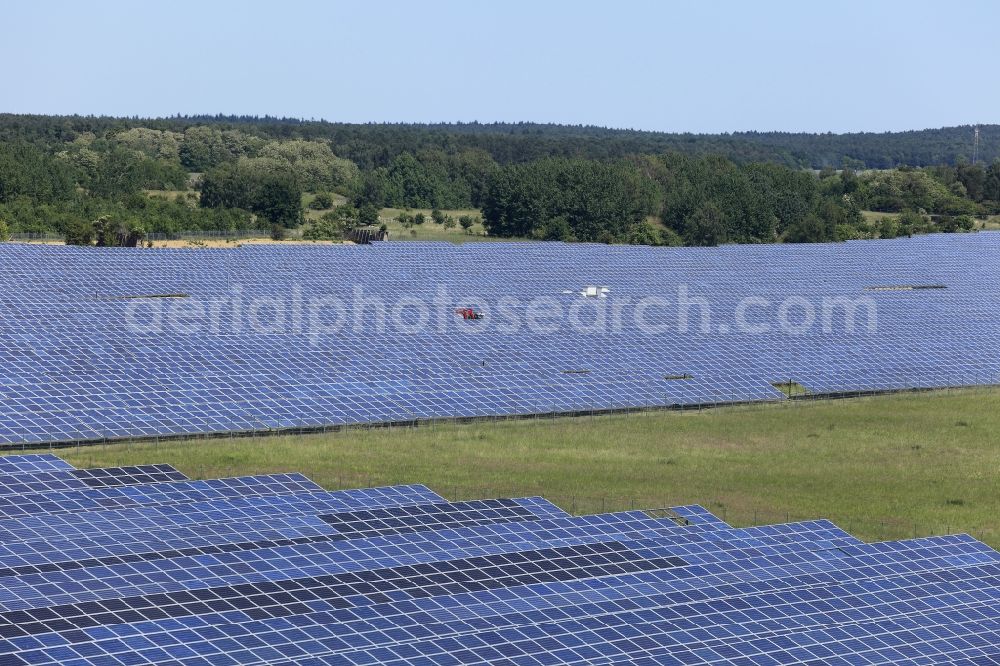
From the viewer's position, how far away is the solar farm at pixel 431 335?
67.8 metres

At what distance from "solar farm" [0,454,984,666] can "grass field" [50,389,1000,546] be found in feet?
34.4

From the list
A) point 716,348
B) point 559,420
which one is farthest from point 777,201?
point 559,420

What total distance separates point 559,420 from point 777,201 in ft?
370

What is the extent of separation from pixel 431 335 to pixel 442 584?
137 ft

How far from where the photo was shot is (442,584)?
39250 mm

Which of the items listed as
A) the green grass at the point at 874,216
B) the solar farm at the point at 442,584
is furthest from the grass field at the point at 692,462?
the green grass at the point at 874,216

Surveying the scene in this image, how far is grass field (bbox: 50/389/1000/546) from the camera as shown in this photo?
57719 millimetres

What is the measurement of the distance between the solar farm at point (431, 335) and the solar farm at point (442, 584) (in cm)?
1895

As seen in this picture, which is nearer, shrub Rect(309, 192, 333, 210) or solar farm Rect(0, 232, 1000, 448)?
solar farm Rect(0, 232, 1000, 448)

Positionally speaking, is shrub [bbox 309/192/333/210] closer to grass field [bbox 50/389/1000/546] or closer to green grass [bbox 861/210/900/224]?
green grass [bbox 861/210/900/224]

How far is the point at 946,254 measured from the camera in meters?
120

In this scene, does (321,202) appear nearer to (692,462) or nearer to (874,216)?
(874,216)

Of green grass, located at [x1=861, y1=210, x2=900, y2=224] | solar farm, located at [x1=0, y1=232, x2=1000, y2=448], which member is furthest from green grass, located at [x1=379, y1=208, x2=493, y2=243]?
solar farm, located at [x1=0, y1=232, x2=1000, y2=448]

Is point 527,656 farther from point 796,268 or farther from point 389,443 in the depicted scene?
point 796,268
